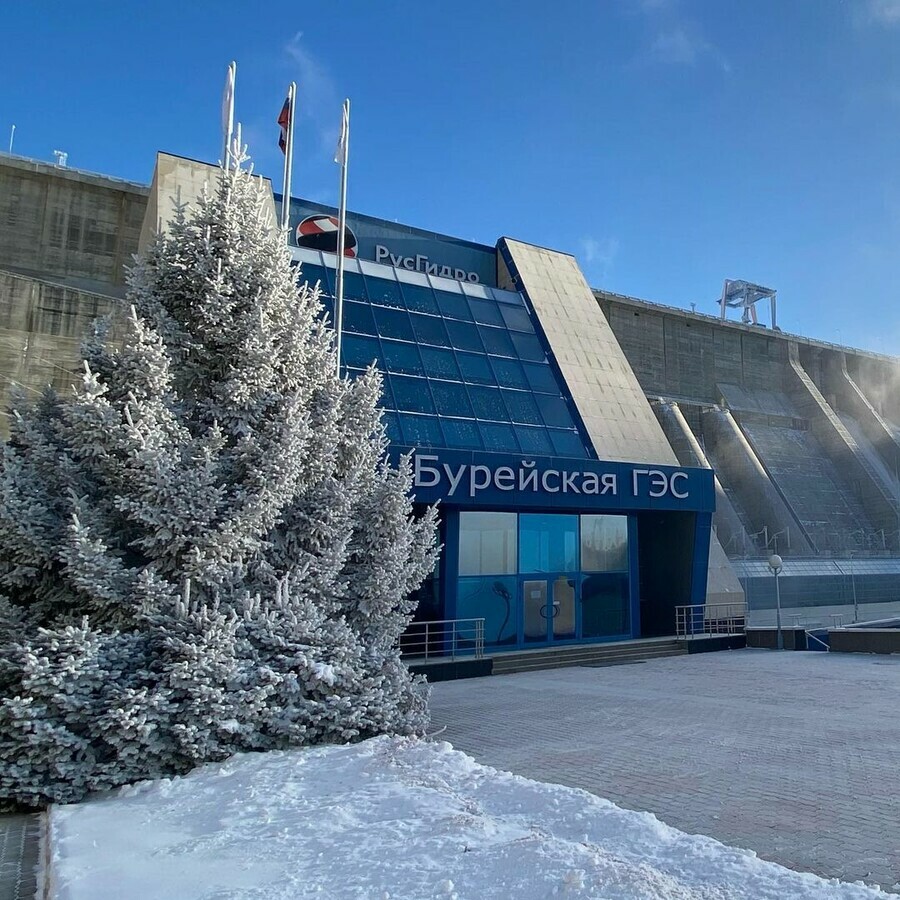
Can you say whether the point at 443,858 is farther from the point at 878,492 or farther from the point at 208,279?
the point at 878,492

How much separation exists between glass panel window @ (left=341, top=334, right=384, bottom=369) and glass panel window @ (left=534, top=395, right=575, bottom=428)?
4.30 meters

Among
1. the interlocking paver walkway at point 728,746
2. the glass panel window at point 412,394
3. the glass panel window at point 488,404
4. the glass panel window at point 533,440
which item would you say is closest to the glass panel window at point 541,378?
the glass panel window at point 488,404

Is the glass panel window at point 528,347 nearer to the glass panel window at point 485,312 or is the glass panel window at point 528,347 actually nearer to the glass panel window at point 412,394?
the glass panel window at point 485,312

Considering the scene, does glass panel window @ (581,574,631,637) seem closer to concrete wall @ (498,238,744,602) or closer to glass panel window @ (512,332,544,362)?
concrete wall @ (498,238,744,602)

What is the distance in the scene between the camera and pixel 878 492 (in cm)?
4556

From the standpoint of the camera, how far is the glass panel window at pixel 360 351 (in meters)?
16.5

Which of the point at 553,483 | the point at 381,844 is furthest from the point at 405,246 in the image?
the point at 381,844

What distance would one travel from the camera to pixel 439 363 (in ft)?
59.0

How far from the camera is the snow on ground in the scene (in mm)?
3727

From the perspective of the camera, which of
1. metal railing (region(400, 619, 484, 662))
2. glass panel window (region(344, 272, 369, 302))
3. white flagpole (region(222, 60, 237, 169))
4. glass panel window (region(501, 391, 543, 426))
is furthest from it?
glass panel window (region(344, 272, 369, 302))

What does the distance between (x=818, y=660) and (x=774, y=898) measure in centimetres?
1393

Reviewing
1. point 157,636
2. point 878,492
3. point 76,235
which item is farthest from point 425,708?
point 878,492

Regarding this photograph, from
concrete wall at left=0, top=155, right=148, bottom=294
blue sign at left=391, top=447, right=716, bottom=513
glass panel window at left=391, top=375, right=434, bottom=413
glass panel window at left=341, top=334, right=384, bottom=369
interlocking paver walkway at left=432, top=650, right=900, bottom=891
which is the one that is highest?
concrete wall at left=0, top=155, right=148, bottom=294

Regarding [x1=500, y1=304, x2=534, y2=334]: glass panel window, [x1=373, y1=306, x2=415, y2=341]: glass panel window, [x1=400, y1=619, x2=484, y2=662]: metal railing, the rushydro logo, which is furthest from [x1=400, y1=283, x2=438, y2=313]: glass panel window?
[x1=400, y1=619, x2=484, y2=662]: metal railing
